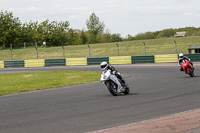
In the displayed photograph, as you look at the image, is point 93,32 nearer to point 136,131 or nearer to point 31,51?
point 31,51

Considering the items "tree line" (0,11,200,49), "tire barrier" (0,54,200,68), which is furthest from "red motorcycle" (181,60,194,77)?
"tree line" (0,11,200,49)

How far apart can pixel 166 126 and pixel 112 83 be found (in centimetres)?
566

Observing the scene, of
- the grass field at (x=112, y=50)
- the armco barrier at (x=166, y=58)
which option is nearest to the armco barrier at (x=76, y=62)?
the armco barrier at (x=166, y=58)

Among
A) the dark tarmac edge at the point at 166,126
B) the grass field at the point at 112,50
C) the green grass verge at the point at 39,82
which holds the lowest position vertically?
the green grass verge at the point at 39,82

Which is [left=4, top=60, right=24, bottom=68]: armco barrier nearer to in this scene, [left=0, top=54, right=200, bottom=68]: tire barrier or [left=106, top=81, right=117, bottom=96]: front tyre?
[left=0, top=54, right=200, bottom=68]: tire barrier

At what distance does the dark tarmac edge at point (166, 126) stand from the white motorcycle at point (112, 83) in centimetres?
463

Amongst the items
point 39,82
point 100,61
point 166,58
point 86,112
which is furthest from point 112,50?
point 86,112

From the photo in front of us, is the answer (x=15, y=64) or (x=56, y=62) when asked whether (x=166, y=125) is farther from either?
(x=15, y=64)

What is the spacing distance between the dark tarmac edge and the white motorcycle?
15.2 ft

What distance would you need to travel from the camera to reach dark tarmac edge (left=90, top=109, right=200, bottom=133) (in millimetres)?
6477

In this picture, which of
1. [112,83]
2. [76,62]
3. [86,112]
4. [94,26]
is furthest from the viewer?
[94,26]

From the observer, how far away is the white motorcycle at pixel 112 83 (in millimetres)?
12117

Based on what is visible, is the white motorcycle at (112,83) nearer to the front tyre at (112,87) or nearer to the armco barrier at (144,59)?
the front tyre at (112,87)

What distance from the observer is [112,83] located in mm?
12328
